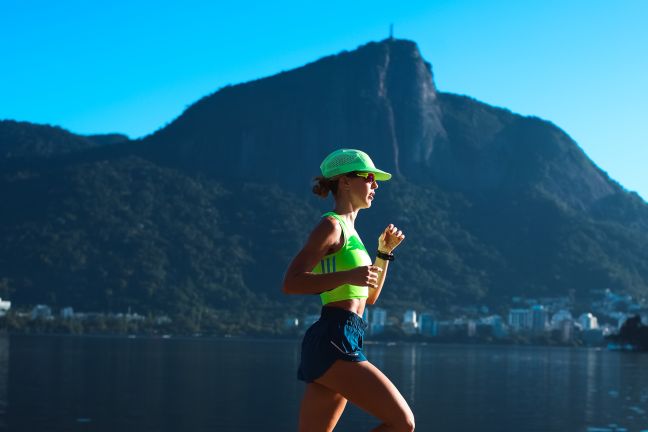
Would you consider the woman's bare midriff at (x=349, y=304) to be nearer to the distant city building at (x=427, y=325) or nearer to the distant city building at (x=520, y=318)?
the distant city building at (x=427, y=325)

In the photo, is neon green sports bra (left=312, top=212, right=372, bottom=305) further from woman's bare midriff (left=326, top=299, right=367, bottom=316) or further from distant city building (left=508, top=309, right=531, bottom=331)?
distant city building (left=508, top=309, right=531, bottom=331)

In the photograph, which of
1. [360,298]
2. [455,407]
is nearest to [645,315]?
[455,407]

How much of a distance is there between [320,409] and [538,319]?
6699 inches

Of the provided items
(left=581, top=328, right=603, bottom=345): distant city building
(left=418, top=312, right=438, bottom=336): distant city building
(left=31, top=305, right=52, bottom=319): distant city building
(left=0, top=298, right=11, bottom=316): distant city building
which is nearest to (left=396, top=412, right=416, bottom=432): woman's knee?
(left=31, top=305, right=52, bottom=319): distant city building

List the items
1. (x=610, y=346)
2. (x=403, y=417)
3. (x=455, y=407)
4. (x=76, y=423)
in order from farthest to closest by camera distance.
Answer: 1. (x=610, y=346)
2. (x=455, y=407)
3. (x=76, y=423)
4. (x=403, y=417)

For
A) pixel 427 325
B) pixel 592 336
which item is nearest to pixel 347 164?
pixel 427 325

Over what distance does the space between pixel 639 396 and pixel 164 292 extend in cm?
12164

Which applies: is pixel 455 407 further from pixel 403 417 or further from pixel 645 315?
pixel 645 315

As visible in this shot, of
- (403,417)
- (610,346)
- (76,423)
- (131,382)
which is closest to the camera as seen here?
(403,417)

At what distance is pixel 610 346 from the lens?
161 m

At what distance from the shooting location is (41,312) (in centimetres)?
15162

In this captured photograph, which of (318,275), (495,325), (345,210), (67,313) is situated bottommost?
(67,313)

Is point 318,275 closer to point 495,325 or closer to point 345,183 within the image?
point 345,183

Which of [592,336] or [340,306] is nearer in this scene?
[340,306]
